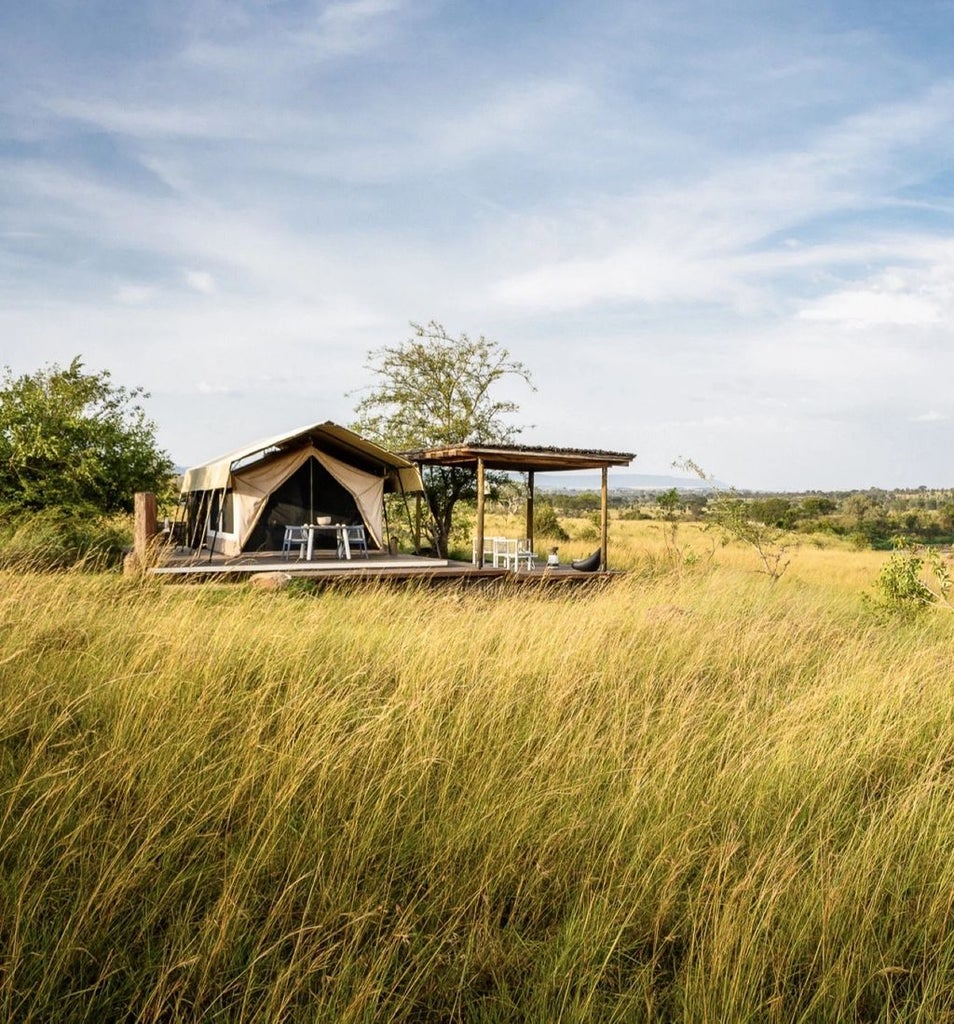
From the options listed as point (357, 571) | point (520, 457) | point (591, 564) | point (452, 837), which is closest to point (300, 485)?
point (357, 571)

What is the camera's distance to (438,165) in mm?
14977

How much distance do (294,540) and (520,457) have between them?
4.69 meters

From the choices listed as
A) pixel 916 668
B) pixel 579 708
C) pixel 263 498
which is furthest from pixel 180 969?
pixel 263 498

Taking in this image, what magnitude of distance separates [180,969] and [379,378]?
19258 millimetres

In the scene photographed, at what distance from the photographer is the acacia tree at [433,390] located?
67.0 feet

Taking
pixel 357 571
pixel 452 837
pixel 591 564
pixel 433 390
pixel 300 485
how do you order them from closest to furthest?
pixel 452 837 < pixel 357 571 < pixel 591 564 < pixel 300 485 < pixel 433 390

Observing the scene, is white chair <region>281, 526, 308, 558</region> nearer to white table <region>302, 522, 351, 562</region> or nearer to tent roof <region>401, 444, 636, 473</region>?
white table <region>302, 522, 351, 562</region>

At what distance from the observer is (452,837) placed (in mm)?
2652

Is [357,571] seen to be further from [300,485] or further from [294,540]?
[300,485]

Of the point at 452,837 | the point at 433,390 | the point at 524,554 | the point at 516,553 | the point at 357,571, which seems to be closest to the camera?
the point at 452,837

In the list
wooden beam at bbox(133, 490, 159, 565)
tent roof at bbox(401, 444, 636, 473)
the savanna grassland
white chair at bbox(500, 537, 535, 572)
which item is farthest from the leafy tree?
the savanna grassland

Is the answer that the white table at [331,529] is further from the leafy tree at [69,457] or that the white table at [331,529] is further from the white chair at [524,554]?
the leafy tree at [69,457]

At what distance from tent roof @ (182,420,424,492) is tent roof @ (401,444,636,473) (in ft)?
1.65

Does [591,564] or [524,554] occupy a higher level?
[524,554]
